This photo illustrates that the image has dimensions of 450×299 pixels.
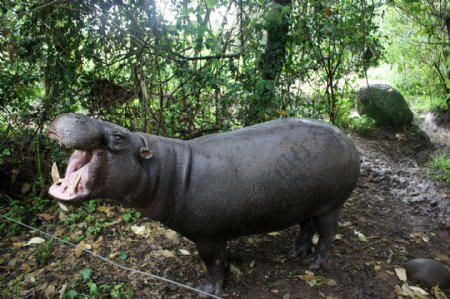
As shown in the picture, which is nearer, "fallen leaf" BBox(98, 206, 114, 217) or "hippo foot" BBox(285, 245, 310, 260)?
"hippo foot" BBox(285, 245, 310, 260)

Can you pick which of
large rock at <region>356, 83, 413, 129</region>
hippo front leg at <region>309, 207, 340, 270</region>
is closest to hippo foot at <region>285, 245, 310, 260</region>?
hippo front leg at <region>309, 207, 340, 270</region>

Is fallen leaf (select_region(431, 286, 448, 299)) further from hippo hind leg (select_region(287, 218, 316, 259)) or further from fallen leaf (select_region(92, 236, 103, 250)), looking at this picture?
fallen leaf (select_region(92, 236, 103, 250))

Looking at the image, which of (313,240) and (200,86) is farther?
(200,86)

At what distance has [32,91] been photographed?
4570 millimetres

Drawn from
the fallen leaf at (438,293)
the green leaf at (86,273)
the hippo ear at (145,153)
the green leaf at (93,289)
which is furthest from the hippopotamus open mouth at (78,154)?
the fallen leaf at (438,293)

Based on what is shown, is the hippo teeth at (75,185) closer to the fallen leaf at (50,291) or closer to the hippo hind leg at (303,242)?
the fallen leaf at (50,291)

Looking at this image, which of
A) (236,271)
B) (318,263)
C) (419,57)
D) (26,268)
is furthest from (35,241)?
(419,57)

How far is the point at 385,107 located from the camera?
25.9 ft

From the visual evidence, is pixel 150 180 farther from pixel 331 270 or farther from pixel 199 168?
pixel 331 270

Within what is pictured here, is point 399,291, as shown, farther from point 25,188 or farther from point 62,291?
point 25,188

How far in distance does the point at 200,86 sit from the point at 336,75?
2073 millimetres

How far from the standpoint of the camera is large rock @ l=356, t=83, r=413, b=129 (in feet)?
25.8

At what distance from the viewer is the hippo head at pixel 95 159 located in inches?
88.8

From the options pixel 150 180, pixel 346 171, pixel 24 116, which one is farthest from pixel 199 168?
pixel 24 116
